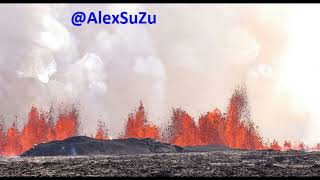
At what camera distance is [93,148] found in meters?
82.6

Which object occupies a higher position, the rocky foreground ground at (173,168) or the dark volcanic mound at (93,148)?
the dark volcanic mound at (93,148)

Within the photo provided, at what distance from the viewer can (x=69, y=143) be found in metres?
84.1

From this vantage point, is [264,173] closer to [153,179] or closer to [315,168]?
[315,168]

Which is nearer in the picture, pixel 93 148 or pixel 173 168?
pixel 173 168

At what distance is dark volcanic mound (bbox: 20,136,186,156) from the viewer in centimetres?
8150

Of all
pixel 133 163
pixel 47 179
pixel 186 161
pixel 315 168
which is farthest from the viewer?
pixel 186 161

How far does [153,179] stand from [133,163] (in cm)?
1101

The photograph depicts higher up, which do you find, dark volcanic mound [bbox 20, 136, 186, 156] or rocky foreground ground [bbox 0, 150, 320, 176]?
dark volcanic mound [bbox 20, 136, 186, 156]

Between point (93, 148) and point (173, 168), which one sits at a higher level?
point (93, 148)

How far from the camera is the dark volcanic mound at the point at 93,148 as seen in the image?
81500mm

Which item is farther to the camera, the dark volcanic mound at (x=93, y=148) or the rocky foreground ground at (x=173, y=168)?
the dark volcanic mound at (x=93, y=148)

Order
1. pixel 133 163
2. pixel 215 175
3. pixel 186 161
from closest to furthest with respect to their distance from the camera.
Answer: pixel 215 175 < pixel 133 163 < pixel 186 161

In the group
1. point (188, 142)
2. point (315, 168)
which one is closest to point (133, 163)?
point (315, 168)

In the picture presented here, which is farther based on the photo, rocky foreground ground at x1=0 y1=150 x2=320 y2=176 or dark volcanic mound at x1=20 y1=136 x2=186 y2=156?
dark volcanic mound at x1=20 y1=136 x2=186 y2=156
